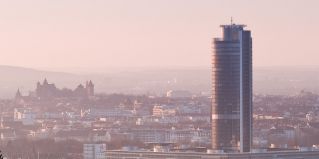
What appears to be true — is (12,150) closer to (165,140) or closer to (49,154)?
(49,154)

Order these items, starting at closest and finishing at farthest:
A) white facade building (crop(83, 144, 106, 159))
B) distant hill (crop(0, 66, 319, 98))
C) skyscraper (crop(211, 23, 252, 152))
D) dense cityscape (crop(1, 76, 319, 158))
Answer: white facade building (crop(83, 144, 106, 159)) < skyscraper (crop(211, 23, 252, 152)) < dense cityscape (crop(1, 76, 319, 158)) < distant hill (crop(0, 66, 319, 98))

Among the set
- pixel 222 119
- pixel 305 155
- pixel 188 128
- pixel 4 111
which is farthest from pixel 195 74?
pixel 305 155

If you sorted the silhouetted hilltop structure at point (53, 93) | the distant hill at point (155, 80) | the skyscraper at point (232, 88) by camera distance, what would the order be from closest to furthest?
the skyscraper at point (232, 88), the silhouetted hilltop structure at point (53, 93), the distant hill at point (155, 80)

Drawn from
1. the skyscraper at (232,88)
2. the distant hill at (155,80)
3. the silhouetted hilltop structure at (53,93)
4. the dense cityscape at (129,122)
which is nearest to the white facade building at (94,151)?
the dense cityscape at (129,122)

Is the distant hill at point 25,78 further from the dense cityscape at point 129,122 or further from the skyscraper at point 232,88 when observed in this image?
the skyscraper at point 232,88

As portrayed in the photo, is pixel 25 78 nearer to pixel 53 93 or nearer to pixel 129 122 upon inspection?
pixel 53 93

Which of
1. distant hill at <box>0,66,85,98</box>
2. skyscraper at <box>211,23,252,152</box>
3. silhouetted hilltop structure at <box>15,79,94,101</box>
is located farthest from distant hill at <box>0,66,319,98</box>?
skyscraper at <box>211,23,252,152</box>

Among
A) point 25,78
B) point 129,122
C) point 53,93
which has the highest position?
point 25,78

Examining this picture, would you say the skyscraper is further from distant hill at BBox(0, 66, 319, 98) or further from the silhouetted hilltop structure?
distant hill at BBox(0, 66, 319, 98)

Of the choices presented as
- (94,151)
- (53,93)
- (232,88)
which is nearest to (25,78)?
(53,93)
